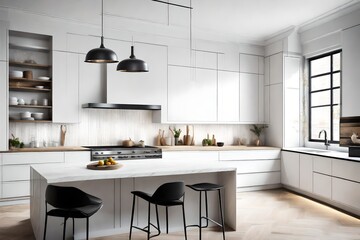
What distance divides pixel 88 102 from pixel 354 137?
425cm

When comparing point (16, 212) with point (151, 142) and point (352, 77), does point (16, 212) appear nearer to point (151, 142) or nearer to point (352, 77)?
point (151, 142)

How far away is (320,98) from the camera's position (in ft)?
19.9

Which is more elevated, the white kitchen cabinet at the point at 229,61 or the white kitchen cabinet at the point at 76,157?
the white kitchen cabinet at the point at 229,61


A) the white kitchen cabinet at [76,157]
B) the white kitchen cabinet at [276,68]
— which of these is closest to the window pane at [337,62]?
the white kitchen cabinet at [276,68]

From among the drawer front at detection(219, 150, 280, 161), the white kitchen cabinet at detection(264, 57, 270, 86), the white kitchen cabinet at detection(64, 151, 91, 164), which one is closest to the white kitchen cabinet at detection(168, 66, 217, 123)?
the drawer front at detection(219, 150, 280, 161)

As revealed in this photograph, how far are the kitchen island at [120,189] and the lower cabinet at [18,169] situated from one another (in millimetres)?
1205

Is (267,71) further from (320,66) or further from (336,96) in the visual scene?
(336,96)

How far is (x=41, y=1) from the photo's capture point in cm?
465

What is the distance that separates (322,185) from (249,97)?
2363 millimetres

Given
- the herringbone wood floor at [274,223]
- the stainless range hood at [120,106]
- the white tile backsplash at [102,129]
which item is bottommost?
the herringbone wood floor at [274,223]

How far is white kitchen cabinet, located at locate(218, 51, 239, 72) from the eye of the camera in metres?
6.46

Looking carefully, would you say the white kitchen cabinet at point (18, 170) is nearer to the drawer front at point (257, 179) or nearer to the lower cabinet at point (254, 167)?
the lower cabinet at point (254, 167)

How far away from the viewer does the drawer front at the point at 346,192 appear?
4.37m

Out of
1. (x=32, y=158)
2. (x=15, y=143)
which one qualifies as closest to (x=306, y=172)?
(x=32, y=158)
